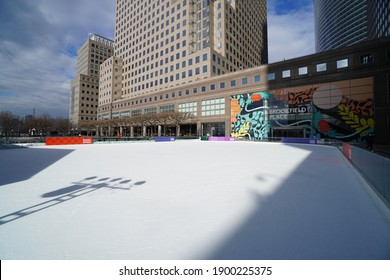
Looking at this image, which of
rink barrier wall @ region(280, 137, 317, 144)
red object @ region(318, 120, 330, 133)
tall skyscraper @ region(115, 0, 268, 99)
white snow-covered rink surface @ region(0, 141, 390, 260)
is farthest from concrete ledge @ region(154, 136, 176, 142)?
white snow-covered rink surface @ region(0, 141, 390, 260)

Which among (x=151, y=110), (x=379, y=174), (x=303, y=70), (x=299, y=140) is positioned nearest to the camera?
(x=379, y=174)

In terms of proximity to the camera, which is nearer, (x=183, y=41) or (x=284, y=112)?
(x=284, y=112)

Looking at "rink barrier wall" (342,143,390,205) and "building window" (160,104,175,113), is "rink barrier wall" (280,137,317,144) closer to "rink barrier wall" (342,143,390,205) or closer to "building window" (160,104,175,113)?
"rink barrier wall" (342,143,390,205)

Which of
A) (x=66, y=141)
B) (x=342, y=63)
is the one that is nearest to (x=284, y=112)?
(x=342, y=63)

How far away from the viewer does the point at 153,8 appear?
70.8 m

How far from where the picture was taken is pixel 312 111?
34188mm

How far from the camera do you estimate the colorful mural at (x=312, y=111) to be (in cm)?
3008

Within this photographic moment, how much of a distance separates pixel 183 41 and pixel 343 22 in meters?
107

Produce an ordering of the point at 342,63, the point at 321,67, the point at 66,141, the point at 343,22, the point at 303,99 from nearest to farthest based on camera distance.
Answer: the point at 66,141
the point at 342,63
the point at 321,67
the point at 303,99
the point at 343,22

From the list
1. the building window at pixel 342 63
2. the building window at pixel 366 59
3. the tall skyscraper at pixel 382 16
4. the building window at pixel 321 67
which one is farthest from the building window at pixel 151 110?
the tall skyscraper at pixel 382 16

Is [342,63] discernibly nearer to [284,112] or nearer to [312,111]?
[312,111]

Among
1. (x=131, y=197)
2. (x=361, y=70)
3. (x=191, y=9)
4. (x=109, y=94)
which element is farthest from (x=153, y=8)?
(x=131, y=197)

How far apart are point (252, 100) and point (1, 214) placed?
143 ft
